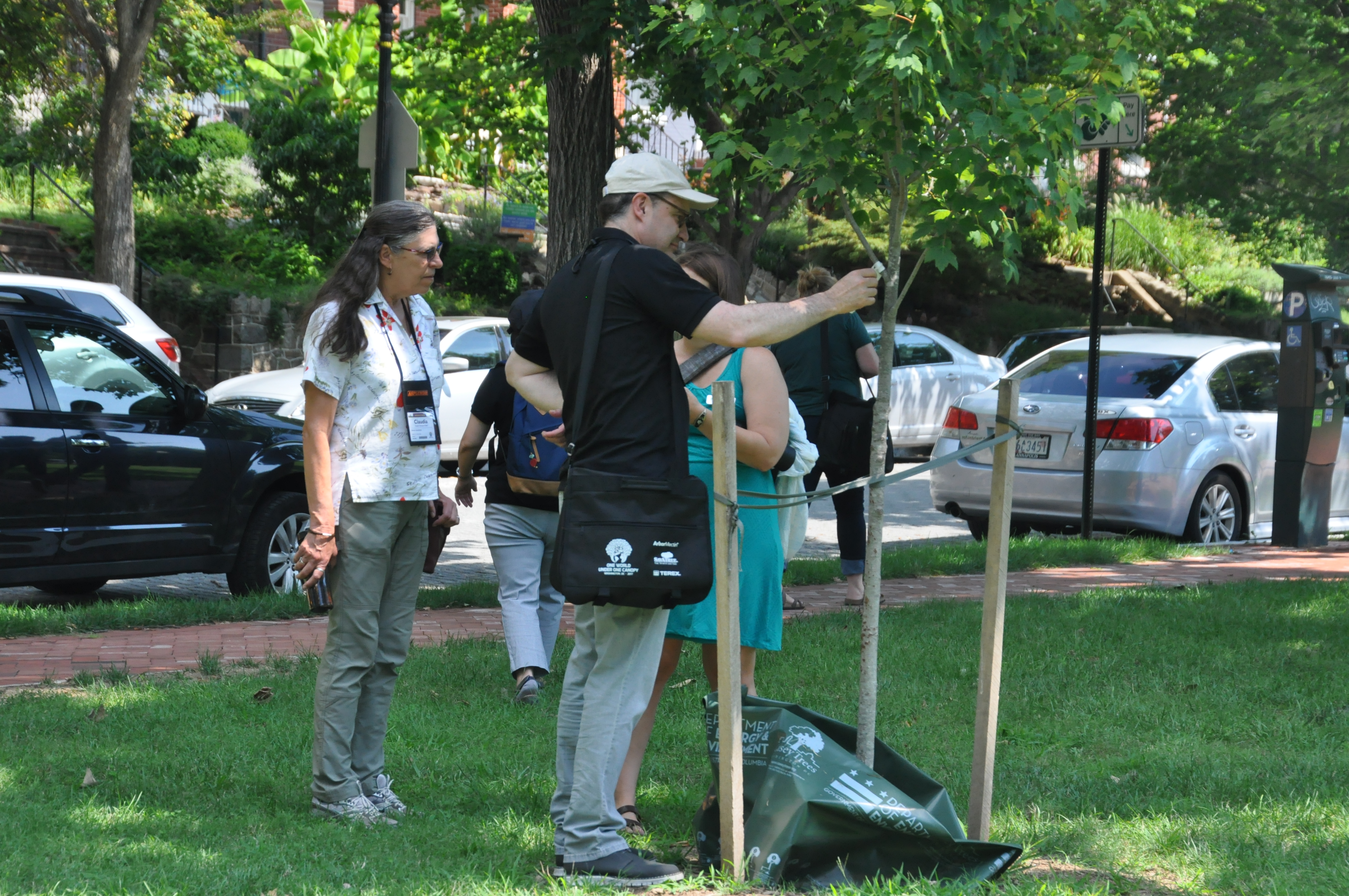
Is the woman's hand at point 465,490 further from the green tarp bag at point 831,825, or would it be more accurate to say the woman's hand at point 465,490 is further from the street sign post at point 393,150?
the street sign post at point 393,150

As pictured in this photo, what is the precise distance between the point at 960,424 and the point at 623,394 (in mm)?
7749

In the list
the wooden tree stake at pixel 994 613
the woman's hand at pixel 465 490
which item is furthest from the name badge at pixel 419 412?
the wooden tree stake at pixel 994 613

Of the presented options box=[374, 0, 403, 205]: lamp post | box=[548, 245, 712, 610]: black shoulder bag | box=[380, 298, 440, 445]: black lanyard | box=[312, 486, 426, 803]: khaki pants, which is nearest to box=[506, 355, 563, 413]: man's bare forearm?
box=[380, 298, 440, 445]: black lanyard

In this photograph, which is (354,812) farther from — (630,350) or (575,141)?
(575,141)

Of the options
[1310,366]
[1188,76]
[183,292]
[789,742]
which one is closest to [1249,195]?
[1188,76]

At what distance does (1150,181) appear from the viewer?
2427cm

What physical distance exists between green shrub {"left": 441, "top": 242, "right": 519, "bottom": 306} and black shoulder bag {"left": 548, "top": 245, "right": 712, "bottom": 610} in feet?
70.4

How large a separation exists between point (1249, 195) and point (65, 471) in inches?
735

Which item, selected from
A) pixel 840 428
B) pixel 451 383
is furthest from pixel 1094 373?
pixel 451 383

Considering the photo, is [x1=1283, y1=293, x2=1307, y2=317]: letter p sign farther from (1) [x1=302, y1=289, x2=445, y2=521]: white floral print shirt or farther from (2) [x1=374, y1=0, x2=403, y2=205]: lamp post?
(1) [x1=302, y1=289, x2=445, y2=521]: white floral print shirt

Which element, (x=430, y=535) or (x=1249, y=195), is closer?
(x=430, y=535)

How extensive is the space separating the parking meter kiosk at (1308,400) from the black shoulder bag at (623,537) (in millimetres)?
8610

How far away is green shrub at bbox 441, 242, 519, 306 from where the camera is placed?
2505 centimetres

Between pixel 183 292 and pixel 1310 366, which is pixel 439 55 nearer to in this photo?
pixel 183 292
